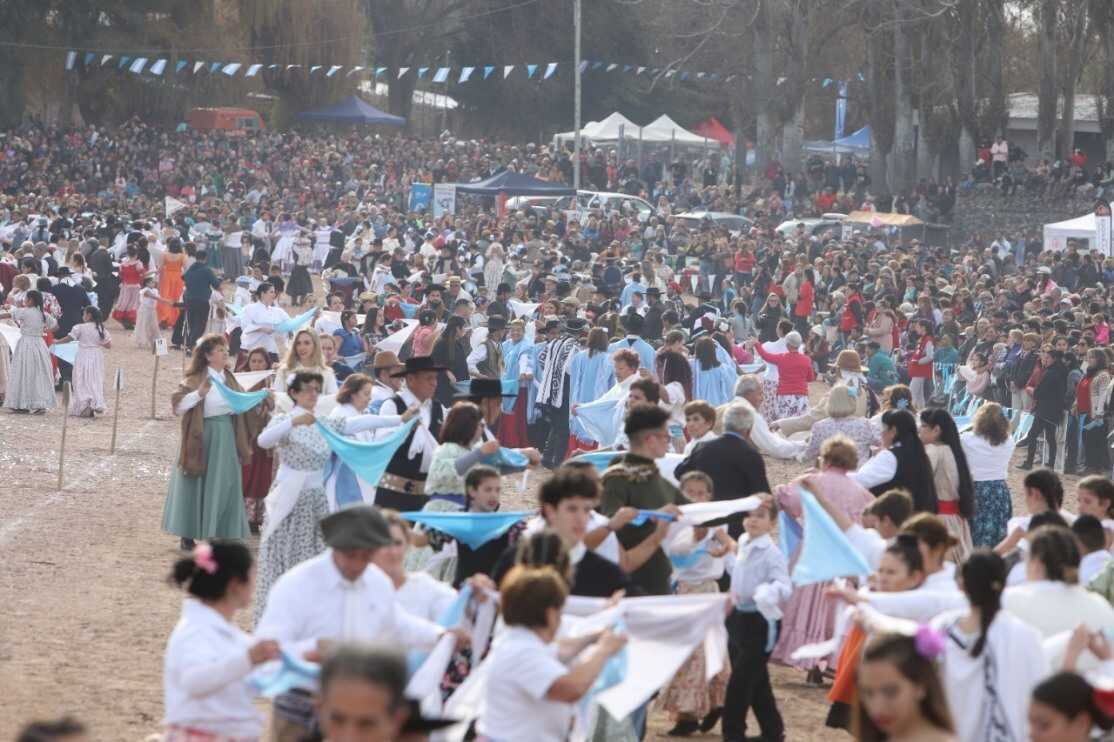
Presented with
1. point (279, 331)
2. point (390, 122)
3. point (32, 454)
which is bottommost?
point (32, 454)

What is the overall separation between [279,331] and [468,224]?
24836 millimetres

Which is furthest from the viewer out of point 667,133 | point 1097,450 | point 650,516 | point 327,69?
point 327,69

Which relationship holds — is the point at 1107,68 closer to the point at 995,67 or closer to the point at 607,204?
the point at 995,67

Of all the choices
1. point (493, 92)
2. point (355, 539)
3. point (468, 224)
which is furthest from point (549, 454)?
point (493, 92)

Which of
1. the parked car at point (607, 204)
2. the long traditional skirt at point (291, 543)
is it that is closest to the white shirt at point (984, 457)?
the long traditional skirt at point (291, 543)

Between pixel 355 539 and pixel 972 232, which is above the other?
pixel 972 232

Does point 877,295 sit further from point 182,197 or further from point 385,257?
point 182,197

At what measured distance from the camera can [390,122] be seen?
60750 millimetres

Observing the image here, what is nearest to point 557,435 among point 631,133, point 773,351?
point 773,351

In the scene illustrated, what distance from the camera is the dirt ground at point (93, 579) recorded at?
9.81m

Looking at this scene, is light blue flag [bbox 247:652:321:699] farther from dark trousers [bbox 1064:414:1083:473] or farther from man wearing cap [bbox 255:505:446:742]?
dark trousers [bbox 1064:414:1083:473]

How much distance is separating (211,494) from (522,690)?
311 inches

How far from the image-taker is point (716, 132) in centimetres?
6431

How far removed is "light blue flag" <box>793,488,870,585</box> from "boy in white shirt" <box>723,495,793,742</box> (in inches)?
34.3
